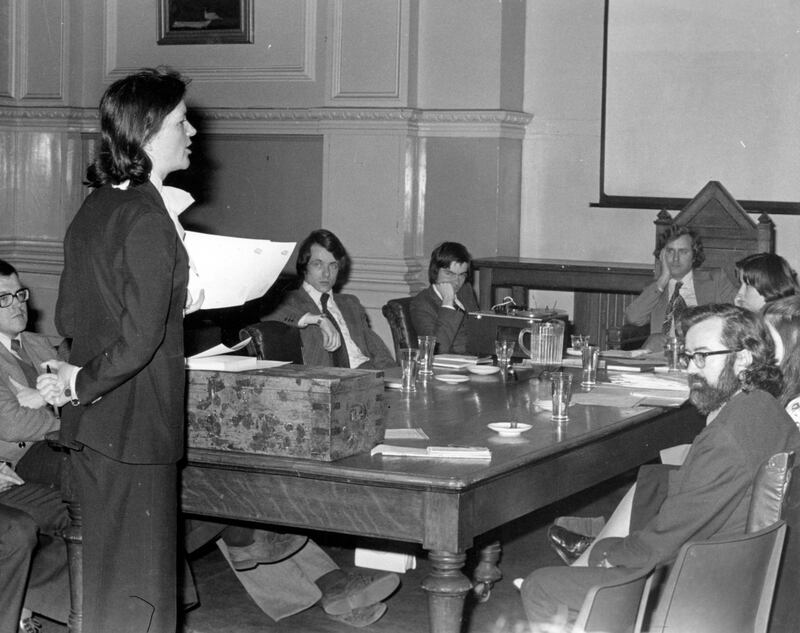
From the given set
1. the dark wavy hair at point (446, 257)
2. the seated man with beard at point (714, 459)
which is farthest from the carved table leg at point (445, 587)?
the dark wavy hair at point (446, 257)

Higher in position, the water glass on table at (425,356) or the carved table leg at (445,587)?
the water glass on table at (425,356)

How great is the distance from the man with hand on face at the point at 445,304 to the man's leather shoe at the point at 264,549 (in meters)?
1.78

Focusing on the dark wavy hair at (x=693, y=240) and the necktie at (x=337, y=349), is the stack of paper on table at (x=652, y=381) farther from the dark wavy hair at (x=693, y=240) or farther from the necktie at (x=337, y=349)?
the dark wavy hair at (x=693, y=240)

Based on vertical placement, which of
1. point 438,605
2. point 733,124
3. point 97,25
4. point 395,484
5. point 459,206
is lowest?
point 438,605

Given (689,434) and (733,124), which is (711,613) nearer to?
(689,434)

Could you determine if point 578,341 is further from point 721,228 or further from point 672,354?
point 721,228

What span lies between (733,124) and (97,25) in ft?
13.4

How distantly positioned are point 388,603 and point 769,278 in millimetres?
1948

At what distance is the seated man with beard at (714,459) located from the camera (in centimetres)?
283

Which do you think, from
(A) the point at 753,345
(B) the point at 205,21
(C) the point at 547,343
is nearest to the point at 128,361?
(A) the point at 753,345

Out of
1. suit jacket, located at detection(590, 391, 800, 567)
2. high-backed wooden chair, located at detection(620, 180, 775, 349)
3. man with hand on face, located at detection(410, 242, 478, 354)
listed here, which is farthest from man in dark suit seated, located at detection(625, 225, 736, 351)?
suit jacket, located at detection(590, 391, 800, 567)

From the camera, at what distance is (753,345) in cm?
309

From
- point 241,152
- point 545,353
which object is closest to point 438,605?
point 545,353

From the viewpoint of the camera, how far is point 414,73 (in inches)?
286
